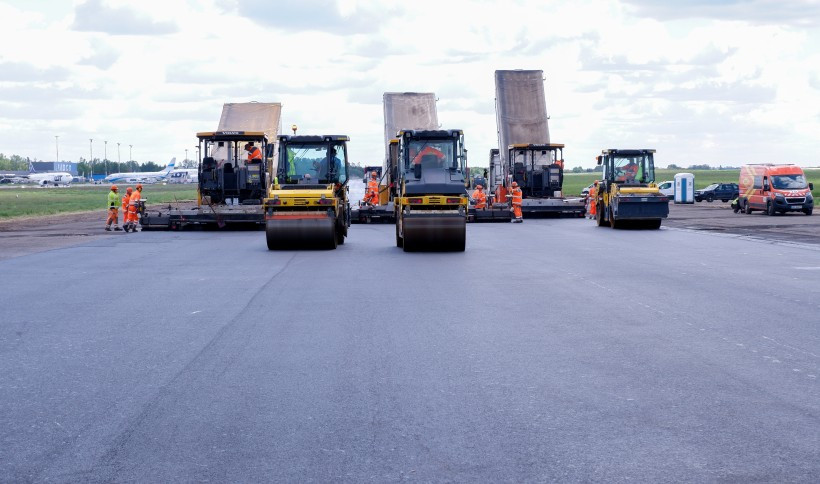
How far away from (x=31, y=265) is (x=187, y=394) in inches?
516

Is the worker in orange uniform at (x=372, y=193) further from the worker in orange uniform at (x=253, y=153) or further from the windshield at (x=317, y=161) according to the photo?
the windshield at (x=317, y=161)

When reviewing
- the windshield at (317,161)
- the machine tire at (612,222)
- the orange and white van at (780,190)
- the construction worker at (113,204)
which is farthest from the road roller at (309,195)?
the orange and white van at (780,190)

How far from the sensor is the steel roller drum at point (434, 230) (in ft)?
70.0

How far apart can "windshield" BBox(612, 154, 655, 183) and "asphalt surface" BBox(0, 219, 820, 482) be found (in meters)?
16.6

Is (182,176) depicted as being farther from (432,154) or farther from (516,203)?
(432,154)

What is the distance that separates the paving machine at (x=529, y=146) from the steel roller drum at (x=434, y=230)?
18658 mm

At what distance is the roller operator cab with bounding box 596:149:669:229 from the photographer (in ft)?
103

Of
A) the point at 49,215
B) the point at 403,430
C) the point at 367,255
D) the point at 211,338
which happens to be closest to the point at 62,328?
the point at 211,338

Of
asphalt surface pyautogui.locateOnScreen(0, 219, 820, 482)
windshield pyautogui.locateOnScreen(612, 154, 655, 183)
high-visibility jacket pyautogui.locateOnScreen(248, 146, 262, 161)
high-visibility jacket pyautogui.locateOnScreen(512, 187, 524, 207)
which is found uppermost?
high-visibility jacket pyautogui.locateOnScreen(248, 146, 262, 161)

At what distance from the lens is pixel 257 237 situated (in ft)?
92.2

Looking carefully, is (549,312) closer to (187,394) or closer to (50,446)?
(187,394)

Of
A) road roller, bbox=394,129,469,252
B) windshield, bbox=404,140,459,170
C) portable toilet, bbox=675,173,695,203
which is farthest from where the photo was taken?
portable toilet, bbox=675,173,695,203

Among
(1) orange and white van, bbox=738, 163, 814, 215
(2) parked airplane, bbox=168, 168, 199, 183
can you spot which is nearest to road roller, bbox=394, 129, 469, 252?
(1) orange and white van, bbox=738, 163, 814, 215

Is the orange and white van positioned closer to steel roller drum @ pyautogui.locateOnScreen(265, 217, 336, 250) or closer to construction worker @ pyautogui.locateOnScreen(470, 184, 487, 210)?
construction worker @ pyautogui.locateOnScreen(470, 184, 487, 210)
